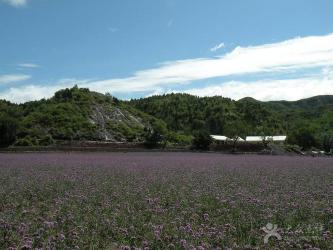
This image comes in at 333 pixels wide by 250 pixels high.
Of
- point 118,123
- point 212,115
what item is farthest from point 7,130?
point 212,115

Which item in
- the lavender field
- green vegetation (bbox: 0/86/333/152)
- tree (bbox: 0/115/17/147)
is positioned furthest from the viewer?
green vegetation (bbox: 0/86/333/152)

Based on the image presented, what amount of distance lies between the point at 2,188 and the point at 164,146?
5278 cm

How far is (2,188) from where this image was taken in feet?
44.2

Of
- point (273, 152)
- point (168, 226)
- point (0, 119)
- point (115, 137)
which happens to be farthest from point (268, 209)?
point (115, 137)

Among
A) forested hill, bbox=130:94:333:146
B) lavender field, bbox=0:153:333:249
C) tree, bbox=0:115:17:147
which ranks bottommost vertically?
lavender field, bbox=0:153:333:249

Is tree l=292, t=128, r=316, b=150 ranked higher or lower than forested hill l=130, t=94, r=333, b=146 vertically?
lower

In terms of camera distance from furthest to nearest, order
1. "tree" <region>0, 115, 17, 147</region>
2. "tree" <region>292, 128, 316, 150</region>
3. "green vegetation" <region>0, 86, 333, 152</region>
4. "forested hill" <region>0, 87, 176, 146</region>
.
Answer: "tree" <region>292, 128, 316, 150</region> → "green vegetation" <region>0, 86, 333, 152</region> → "forested hill" <region>0, 87, 176, 146</region> → "tree" <region>0, 115, 17, 147</region>

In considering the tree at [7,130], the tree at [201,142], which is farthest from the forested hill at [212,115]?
the tree at [7,130]

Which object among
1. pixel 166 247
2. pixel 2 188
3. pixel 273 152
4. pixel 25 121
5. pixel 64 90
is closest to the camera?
pixel 166 247

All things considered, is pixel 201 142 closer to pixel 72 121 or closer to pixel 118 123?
pixel 72 121

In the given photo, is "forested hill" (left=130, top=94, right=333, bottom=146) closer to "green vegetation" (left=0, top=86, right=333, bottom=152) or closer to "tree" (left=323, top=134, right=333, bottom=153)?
"green vegetation" (left=0, top=86, right=333, bottom=152)

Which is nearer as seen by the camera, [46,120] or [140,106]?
[46,120]

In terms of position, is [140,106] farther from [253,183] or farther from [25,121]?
[253,183]

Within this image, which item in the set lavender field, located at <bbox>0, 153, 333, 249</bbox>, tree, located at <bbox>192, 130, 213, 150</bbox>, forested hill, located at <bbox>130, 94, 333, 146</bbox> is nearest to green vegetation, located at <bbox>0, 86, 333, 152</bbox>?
forested hill, located at <bbox>130, 94, 333, 146</bbox>
